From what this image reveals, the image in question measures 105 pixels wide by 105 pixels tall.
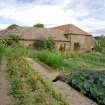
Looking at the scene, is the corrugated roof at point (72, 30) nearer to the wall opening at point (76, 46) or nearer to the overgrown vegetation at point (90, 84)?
the wall opening at point (76, 46)

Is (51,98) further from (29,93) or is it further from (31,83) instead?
(31,83)

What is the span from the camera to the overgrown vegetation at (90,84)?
8.81 m

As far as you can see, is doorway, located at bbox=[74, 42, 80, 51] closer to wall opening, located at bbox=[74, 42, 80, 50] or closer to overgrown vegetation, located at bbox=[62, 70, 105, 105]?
wall opening, located at bbox=[74, 42, 80, 50]

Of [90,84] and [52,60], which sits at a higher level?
[52,60]

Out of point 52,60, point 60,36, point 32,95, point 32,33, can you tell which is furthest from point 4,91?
point 60,36

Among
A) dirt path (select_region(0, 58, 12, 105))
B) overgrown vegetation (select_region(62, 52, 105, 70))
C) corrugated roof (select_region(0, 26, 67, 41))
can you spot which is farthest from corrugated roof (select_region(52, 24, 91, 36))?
dirt path (select_region(0, 58, 12, 105))

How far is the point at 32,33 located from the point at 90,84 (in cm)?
2709

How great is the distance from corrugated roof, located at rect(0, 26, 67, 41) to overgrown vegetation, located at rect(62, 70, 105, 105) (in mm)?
23914

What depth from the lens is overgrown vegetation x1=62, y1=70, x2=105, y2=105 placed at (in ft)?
28.9

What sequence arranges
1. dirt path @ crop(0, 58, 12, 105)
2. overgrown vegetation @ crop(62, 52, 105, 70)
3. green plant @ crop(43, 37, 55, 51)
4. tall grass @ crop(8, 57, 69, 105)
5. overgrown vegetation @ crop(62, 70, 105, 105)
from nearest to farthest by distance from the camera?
tall grass @ crop(8, 57, 69, 105), dirt path @ crop(0, 58, 12, 105), overgrown vegetation @ crop(62, 70, 105, 105), overgrown vegetation @ crop(62, 52, 105, 70), green plant @ crop(43, 37, 55, 51)

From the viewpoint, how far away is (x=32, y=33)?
120ft

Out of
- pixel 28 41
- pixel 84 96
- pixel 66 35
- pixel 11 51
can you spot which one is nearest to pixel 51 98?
pixel 84 96

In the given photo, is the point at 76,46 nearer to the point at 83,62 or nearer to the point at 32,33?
the point at 32,33

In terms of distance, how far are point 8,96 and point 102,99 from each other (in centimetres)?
288
